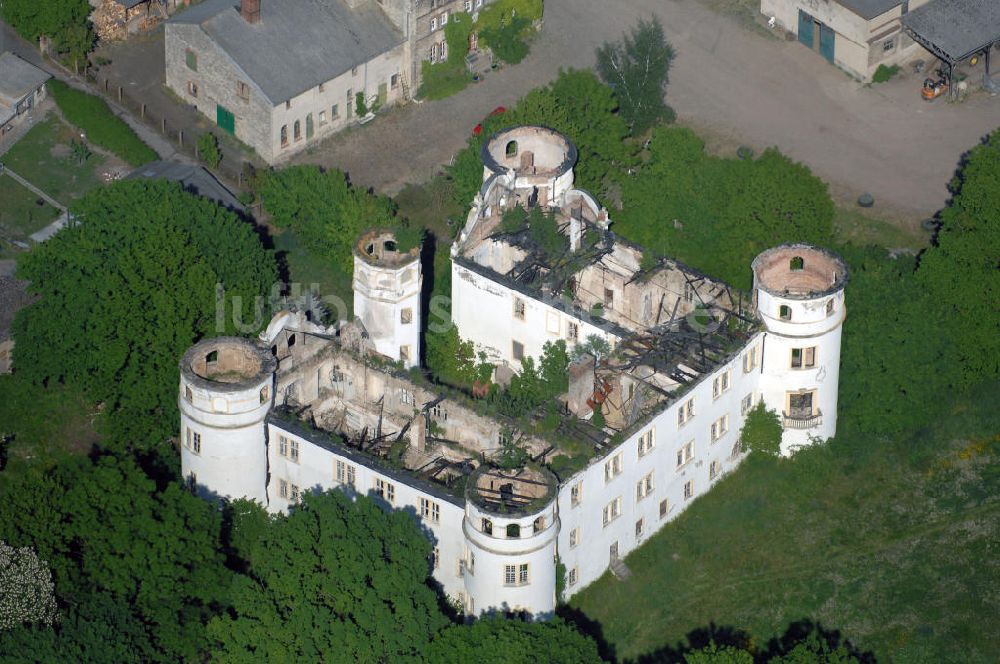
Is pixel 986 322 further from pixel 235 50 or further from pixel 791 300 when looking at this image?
pixel 235 50

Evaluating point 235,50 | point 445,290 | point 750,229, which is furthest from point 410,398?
point 235,50

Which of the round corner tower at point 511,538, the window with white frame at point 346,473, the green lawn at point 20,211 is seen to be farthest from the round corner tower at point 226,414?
the green lawn at point 20,211

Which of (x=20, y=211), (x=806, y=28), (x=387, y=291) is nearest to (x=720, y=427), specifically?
(x=387, y=291)

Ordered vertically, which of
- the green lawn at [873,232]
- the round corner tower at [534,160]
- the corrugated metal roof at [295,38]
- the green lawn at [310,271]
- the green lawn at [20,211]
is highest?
the round corner tower at [534,160]

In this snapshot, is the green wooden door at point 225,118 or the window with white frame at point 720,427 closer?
the window with white frame at point 720,427

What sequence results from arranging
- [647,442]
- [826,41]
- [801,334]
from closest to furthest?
[647,442] → [801,334] → [826,41]

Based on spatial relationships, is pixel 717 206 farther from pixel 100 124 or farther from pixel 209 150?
pixel 100 124

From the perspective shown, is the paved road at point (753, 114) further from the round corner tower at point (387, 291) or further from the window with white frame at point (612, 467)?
the window with white frame at point (612, 467)
